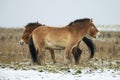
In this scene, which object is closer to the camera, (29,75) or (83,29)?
(29,75)

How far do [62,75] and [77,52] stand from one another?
4149mm

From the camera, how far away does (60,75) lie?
40.3ft

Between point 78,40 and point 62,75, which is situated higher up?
point 78,40

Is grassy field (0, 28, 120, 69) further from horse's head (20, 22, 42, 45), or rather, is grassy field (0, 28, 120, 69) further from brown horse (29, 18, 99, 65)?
horse's head (20, 22, 42, 45)

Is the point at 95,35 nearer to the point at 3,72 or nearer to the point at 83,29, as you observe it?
the point at 83,29

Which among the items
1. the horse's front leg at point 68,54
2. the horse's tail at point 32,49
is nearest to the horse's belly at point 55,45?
the horse's front leg at point 68,54

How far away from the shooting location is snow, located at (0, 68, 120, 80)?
38.6 ft

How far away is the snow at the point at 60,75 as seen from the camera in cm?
1176

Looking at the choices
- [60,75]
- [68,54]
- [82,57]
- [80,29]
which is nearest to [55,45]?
[68,54]

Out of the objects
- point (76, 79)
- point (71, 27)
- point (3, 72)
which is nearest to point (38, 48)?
point (71, 27)

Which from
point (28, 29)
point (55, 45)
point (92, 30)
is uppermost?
point (28, 29)

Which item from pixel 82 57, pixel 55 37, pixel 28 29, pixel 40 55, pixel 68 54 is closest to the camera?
pixel 68 54

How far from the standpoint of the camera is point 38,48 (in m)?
15.8

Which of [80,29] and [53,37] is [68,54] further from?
[80,29]
